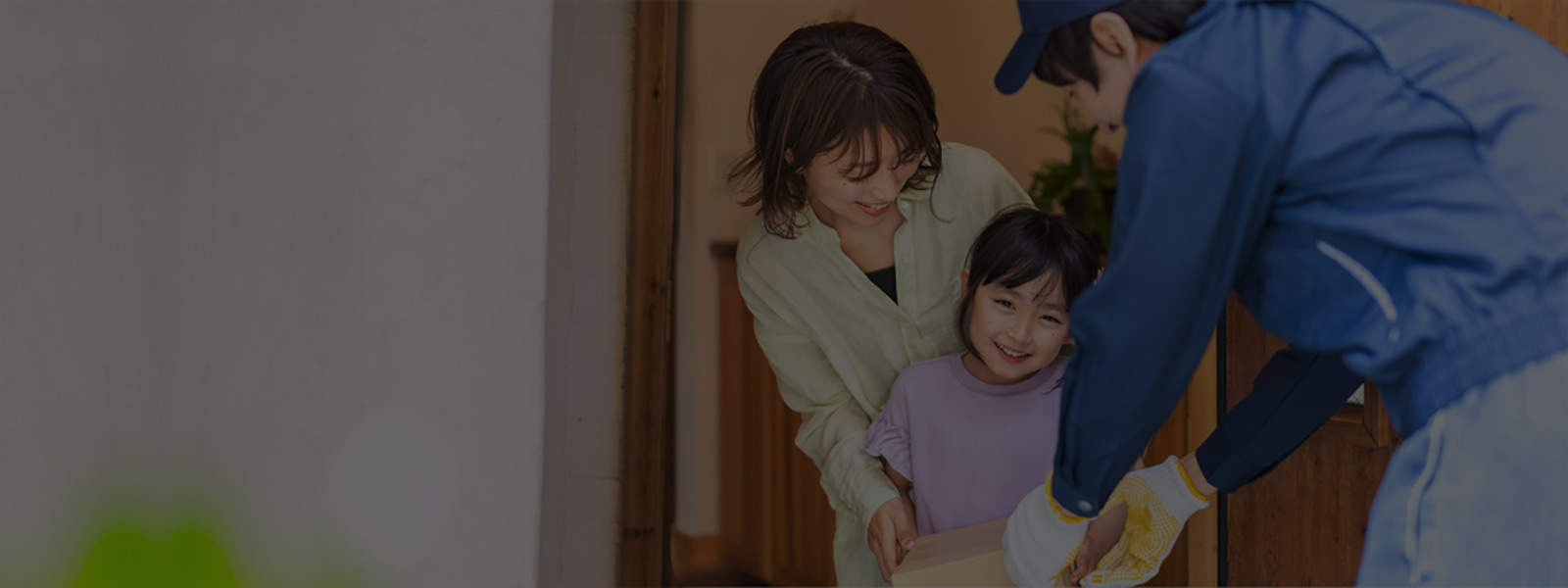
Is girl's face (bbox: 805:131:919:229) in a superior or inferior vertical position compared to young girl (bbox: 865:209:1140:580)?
superior

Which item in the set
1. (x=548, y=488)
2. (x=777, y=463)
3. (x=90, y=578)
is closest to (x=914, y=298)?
(x=548, y=488)

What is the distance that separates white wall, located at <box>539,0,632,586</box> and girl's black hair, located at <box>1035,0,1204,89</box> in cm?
53

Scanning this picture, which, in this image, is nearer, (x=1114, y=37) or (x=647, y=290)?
(x=1114, y=37)

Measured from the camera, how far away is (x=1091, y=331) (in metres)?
0.80

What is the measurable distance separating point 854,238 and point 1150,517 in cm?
54

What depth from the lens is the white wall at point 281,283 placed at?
3.88ft

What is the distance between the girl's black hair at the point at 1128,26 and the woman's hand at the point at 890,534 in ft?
2.10

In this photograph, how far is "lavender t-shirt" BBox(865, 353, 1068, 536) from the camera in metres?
1.36

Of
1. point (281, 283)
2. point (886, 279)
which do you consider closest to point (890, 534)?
point (886, 279)

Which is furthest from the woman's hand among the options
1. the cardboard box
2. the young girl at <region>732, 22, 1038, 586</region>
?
the cardboard box

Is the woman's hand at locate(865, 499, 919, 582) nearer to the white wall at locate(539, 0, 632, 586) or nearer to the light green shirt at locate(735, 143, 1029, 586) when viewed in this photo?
the light green shirt at locate(735, 143, 1029, 586)

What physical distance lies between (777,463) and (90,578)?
5.38 feet

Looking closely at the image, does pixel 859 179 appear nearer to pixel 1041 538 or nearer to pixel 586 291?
pixel 586 291

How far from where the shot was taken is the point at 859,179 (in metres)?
1.26
